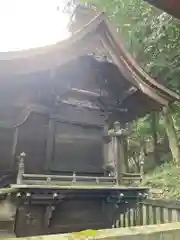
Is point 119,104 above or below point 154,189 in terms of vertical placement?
above

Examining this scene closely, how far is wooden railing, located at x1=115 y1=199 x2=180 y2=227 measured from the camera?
6805 millimetres

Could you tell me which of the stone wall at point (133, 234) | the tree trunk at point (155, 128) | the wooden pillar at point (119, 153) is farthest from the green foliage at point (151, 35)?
the stone wall at point (133, 234)

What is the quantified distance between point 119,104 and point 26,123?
8.41 feet

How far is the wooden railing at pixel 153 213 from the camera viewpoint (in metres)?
6.80

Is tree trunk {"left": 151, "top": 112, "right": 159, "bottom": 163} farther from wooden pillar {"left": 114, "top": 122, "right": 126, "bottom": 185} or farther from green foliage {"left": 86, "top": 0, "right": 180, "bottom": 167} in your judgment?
wooden pillar {"left": 114, "top": 122, "right": 126, "bottom": 185}

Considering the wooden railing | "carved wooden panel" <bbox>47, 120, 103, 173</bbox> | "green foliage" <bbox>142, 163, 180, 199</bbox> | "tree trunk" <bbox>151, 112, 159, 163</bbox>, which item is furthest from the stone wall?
"tree trunk" <bbox>151, 112, 159, 163</bbox>

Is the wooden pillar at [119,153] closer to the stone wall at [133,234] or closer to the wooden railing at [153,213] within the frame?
the wooden railing at [153,213]

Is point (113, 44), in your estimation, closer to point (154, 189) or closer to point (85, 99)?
point (85, 99)

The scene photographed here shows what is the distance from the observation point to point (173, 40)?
1028cm

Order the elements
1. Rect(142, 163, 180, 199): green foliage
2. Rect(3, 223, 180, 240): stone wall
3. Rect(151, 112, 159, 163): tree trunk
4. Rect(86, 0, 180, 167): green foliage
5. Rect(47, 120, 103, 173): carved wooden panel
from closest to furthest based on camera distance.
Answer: Rect(3, 223, 180, 240): stone wall → Rect(47, 120, 103, 173): carved wooden panel → Rect(86, 0, 180, 167): green foliage → Rect(142, 163, 180, 199): green foliage → Rect(151, 112, 159, 163): tree trunk

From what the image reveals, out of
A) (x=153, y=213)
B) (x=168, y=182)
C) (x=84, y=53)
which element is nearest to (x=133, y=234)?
(x=84, y=53)

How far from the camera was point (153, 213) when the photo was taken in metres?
7.66

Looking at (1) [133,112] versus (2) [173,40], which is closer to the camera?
(1) [133,112]

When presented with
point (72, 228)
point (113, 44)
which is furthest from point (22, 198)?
point (113, 44)
